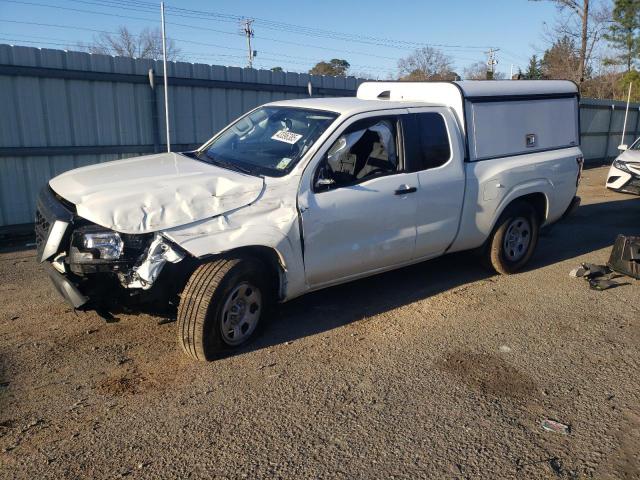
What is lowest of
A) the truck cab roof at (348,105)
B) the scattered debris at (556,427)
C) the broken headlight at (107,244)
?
the scattered debris at (556,427)

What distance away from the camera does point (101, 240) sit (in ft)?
12.7

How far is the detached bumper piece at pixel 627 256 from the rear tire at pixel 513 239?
92cm

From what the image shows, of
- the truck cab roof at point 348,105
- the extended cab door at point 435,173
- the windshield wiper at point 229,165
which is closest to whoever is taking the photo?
the windshield wiper at point 229,165

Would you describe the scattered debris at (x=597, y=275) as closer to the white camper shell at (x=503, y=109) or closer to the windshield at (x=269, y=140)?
the white camper shell at (x=503, y=109)

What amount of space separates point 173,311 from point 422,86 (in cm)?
344

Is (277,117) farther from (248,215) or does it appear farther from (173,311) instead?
(173,311)

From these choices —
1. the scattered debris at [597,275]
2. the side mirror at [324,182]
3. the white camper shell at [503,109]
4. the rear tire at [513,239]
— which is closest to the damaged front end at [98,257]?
the side mirror at [324,182]

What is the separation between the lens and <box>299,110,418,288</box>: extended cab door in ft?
14.9

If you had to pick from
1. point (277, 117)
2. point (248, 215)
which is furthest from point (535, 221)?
point (248, 215)

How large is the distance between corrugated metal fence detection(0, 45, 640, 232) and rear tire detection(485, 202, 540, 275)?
5.62 metres

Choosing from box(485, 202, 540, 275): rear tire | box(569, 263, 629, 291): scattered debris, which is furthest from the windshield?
box(569, 263, 629, 291): scattered debris

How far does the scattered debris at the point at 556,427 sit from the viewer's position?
3.52 meters

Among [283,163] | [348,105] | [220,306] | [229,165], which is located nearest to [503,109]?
[348,105]

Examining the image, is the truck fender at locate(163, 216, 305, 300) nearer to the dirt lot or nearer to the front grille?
the dirt lot
